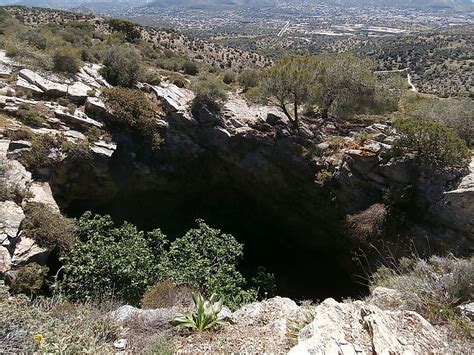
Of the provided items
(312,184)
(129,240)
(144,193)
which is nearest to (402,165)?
(312,184)

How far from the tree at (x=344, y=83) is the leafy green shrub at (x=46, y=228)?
1322 centimetres

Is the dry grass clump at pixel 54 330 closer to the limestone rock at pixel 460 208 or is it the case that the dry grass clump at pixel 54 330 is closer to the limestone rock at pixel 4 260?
the limestone rock at pixel 4 260

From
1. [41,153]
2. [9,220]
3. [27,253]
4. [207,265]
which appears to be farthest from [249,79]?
[27,253]

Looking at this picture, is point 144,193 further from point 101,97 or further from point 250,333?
point 250,333

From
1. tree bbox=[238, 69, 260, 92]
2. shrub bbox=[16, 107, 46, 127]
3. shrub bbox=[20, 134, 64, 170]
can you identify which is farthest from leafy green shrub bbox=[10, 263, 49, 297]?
tree bbox=[238, 69, 260, 92]

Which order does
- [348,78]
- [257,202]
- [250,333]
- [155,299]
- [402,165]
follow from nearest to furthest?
[250,333]
[155,299]
[402,165]
[348,78]
[257,202]

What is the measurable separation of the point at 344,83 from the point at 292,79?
2895 mm

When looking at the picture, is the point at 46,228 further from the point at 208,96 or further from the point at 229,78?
the point at 229,78

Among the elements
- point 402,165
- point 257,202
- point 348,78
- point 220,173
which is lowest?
point 257,202

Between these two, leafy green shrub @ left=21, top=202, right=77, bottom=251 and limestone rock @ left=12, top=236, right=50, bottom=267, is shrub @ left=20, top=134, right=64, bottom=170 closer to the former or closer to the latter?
leafy green shrub @ left=21, top=202, right=77, bottom=251

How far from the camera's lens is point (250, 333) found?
6.71m

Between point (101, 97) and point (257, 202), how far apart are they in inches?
400

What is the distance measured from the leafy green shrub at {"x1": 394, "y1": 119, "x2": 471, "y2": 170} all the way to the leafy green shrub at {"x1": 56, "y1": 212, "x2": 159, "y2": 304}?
36.8 ft

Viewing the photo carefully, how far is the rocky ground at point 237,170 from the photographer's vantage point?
6.80 meters
